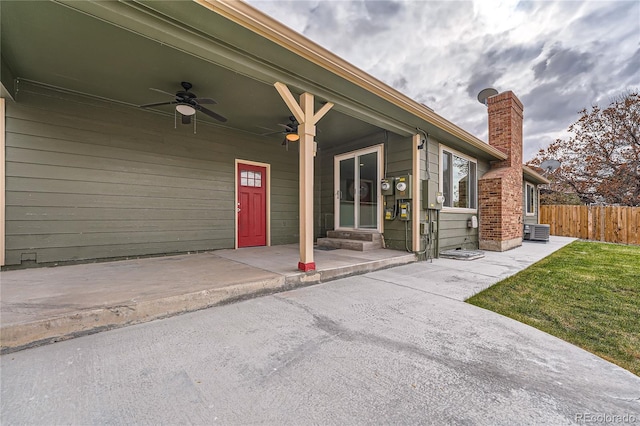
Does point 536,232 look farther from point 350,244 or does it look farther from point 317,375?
point 317,375

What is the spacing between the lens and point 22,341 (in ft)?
5.64

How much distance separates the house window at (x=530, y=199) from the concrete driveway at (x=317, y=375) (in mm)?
10614

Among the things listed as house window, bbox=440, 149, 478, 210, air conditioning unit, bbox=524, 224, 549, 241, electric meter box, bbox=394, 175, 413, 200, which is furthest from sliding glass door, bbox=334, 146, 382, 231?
air conditioning unit, bbox=524, 224, 549, 241

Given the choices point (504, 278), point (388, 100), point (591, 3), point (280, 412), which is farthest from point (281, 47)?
point (591, 3)

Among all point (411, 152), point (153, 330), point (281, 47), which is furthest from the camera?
point (411, 152)

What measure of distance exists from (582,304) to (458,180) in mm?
4095

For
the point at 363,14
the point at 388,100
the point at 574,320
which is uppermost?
the point at 363,14

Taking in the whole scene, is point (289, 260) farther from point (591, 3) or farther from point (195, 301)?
point (591, 3)

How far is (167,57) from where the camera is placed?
9.50 ft

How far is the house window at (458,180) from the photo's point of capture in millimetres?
5965

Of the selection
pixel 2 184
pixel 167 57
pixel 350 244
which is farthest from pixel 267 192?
pixel 2 184

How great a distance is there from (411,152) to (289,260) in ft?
10.6

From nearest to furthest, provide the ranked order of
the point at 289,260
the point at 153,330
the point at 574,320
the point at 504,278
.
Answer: the point at 153,330
the point at 574,320
the point at 504,278
the point at 289,260

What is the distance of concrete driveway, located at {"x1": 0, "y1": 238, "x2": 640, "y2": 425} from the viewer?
1.21 metres
